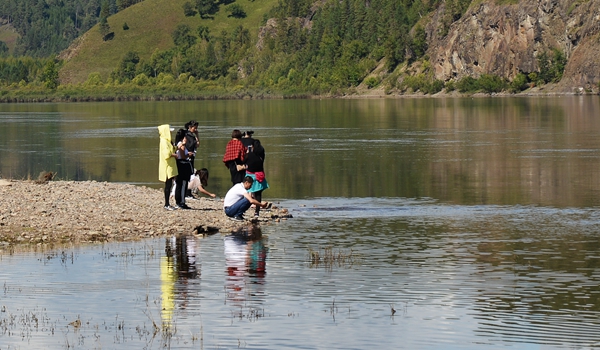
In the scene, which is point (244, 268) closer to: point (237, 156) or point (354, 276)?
point (354, 276)

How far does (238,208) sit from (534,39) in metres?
170

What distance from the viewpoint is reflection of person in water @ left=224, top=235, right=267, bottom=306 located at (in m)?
17.9

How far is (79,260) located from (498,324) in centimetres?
921

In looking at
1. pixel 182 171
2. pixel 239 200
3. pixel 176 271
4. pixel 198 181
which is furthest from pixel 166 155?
pixel 176 271

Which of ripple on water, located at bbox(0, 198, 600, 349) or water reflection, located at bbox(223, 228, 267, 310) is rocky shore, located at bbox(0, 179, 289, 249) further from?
water reflection, located at bbox(223, 228, 267, 310)

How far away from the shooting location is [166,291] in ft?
59.4

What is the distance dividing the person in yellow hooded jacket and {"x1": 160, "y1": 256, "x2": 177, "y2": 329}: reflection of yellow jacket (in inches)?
235

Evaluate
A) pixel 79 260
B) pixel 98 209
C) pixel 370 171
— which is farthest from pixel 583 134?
pixel 79 260

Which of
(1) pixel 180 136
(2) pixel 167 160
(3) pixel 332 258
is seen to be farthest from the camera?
(1) pixel 180 136

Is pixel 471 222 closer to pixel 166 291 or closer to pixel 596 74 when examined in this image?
pixel 166 291

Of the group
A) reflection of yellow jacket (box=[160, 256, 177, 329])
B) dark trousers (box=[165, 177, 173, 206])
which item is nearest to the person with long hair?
dark trousers (box=[165, 177, 173, 206])

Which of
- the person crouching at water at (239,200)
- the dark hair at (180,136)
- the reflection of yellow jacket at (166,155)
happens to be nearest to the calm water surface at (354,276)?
the person crouching at water at (239,200)

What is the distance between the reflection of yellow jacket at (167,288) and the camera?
53.1 feet

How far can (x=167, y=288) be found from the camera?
18406mm
